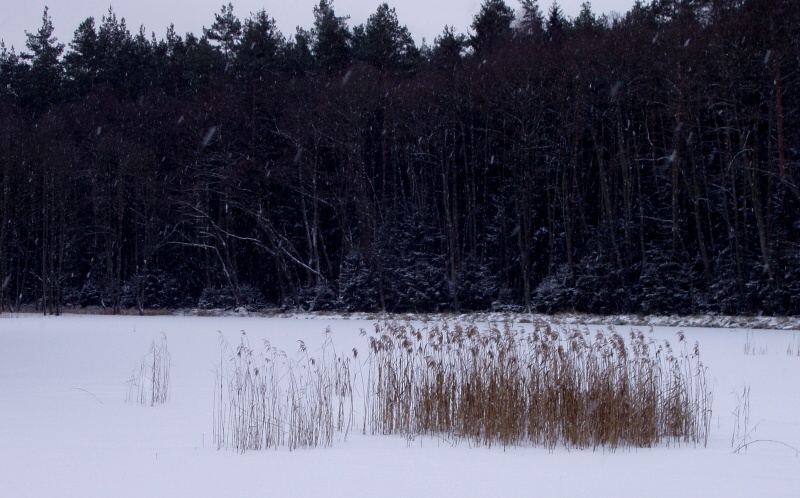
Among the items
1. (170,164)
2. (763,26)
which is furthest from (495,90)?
(170,164)

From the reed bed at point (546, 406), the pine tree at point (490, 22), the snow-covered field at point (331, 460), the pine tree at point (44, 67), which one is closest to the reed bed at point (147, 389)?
the snow-covered field at point (331, 460)

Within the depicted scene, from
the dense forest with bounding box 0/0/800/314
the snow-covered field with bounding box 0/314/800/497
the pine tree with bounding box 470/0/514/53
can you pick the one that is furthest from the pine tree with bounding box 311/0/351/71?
the snow-covered field with bounding box 0/314/800/497

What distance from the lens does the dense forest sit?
2638 centimetres

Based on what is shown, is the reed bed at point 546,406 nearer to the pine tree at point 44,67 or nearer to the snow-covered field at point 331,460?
the snow-covered field at point 331,460

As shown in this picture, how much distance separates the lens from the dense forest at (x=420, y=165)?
2638 cm

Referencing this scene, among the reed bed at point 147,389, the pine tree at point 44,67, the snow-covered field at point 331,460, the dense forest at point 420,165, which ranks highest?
the pine tree at point 44,67

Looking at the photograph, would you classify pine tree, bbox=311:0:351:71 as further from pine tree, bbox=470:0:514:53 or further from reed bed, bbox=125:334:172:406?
reed bed, bbox=125:334:172:406

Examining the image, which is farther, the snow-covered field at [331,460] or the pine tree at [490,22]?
the pine tree at [490,22]

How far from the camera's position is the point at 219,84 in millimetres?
37656

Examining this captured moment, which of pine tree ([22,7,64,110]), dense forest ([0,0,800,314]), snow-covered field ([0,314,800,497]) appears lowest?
snow-covered field ([0,314,800,497])

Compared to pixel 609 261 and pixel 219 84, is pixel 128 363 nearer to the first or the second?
pixel 609 261

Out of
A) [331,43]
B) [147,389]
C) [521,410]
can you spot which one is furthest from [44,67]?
[521,410]

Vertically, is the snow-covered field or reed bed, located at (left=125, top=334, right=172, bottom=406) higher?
reed bed, located at (left=125, top=334, right=172, bottom=406)

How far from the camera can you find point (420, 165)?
35.7 metres
